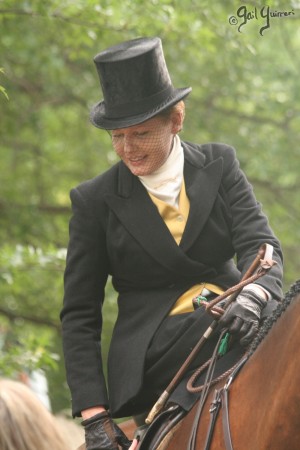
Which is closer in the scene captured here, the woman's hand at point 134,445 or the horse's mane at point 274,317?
the horse's mane at point 274,317

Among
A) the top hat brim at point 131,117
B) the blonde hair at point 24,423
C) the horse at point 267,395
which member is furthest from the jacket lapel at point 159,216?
the blonde hair at point 24,423

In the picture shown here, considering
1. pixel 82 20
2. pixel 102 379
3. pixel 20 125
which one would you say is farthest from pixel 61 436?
pixel 20 125

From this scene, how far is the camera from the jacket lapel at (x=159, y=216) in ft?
15.2

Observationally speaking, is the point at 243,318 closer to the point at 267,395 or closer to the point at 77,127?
the point at 267,395

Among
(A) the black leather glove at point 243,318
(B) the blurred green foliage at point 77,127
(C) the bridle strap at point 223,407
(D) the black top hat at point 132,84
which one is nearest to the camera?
(C) the bridle strap at point 223,407

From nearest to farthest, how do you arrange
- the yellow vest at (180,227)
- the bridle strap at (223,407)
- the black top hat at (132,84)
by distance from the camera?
the bridle strap at (223,407), the black top hat at (132,84), the yellow vest at (180,227)

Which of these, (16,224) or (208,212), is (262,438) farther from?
(16,224)

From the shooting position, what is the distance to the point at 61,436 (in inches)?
227

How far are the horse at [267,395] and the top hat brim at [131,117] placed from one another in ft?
3.21

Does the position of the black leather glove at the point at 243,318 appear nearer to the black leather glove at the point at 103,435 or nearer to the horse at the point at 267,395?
the horse at the point at 267,395

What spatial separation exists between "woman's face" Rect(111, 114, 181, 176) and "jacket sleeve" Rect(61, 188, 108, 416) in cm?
28

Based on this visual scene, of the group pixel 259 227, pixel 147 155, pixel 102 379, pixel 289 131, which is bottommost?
pixel 289 131

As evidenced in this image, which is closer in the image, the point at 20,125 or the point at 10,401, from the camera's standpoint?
the point at 10,401

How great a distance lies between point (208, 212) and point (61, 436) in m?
1.70
